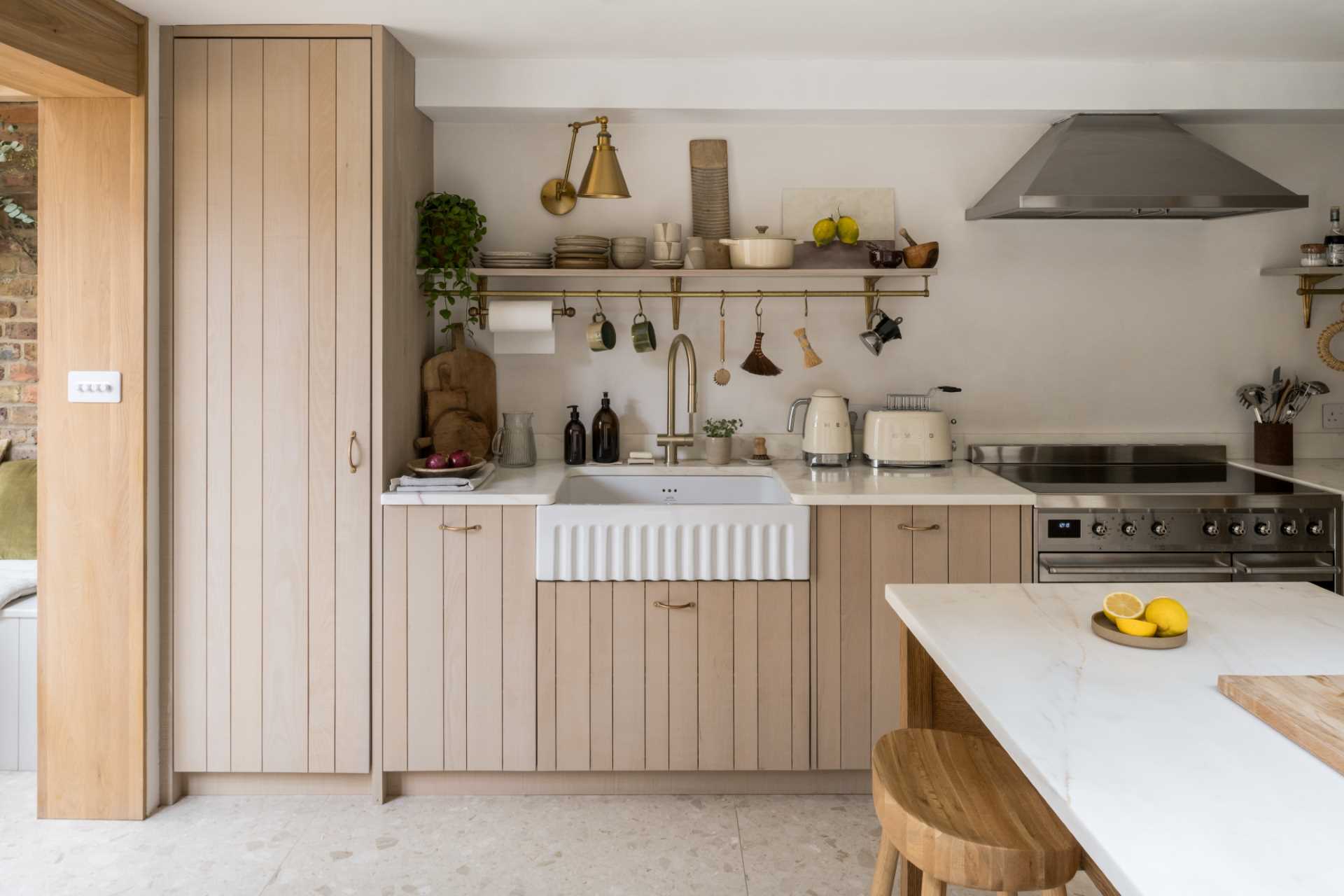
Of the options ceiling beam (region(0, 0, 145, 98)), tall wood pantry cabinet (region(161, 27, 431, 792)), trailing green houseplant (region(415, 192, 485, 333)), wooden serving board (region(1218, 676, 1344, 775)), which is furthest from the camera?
trailing green houseplant (region(415, 192, 485, 333))

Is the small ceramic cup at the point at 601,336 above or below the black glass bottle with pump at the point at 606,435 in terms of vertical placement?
above

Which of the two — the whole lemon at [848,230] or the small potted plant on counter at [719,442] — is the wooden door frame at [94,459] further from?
the whole lemon at [848,230]

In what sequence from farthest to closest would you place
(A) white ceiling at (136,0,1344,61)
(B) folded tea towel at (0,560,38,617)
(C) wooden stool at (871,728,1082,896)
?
(B) folded tea towel at (0,560,38,617) → (A) white ceiling at (136,0,1344,61) → (C) wooden stool at (871,728,1082,896)

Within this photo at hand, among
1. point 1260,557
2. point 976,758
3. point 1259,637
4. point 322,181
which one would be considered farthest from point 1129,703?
point 322,181

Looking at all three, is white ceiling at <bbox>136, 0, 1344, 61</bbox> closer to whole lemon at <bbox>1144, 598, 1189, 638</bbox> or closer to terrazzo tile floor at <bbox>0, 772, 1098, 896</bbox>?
whole lemon at <bbox>1144, 598, 1189, 638</bbox>

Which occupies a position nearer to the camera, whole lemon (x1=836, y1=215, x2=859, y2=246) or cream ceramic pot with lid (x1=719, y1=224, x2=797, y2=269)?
cream ceramic pot with lid (x1=719, y1=224, x2=797, y2=269)

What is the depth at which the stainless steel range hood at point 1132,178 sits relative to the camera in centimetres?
301

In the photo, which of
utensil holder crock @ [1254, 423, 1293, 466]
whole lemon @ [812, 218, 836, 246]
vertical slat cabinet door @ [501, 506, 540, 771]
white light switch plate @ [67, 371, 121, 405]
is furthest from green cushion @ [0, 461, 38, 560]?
utensil holder crock @ [1254, 423, 1293, 466]

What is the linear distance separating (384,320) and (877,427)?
1.58 m

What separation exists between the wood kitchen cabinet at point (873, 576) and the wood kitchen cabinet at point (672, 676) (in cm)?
7

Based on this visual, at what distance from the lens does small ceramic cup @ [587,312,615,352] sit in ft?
11.1

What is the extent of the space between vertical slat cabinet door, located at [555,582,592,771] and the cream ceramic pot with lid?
1181 millimetres

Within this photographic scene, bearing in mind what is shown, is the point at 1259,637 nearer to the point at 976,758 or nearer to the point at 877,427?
the point at 976,758

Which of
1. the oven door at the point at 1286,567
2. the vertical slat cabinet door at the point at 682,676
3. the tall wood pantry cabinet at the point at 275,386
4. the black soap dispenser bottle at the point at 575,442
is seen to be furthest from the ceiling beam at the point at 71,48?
the oven door at the point at 1286,567
